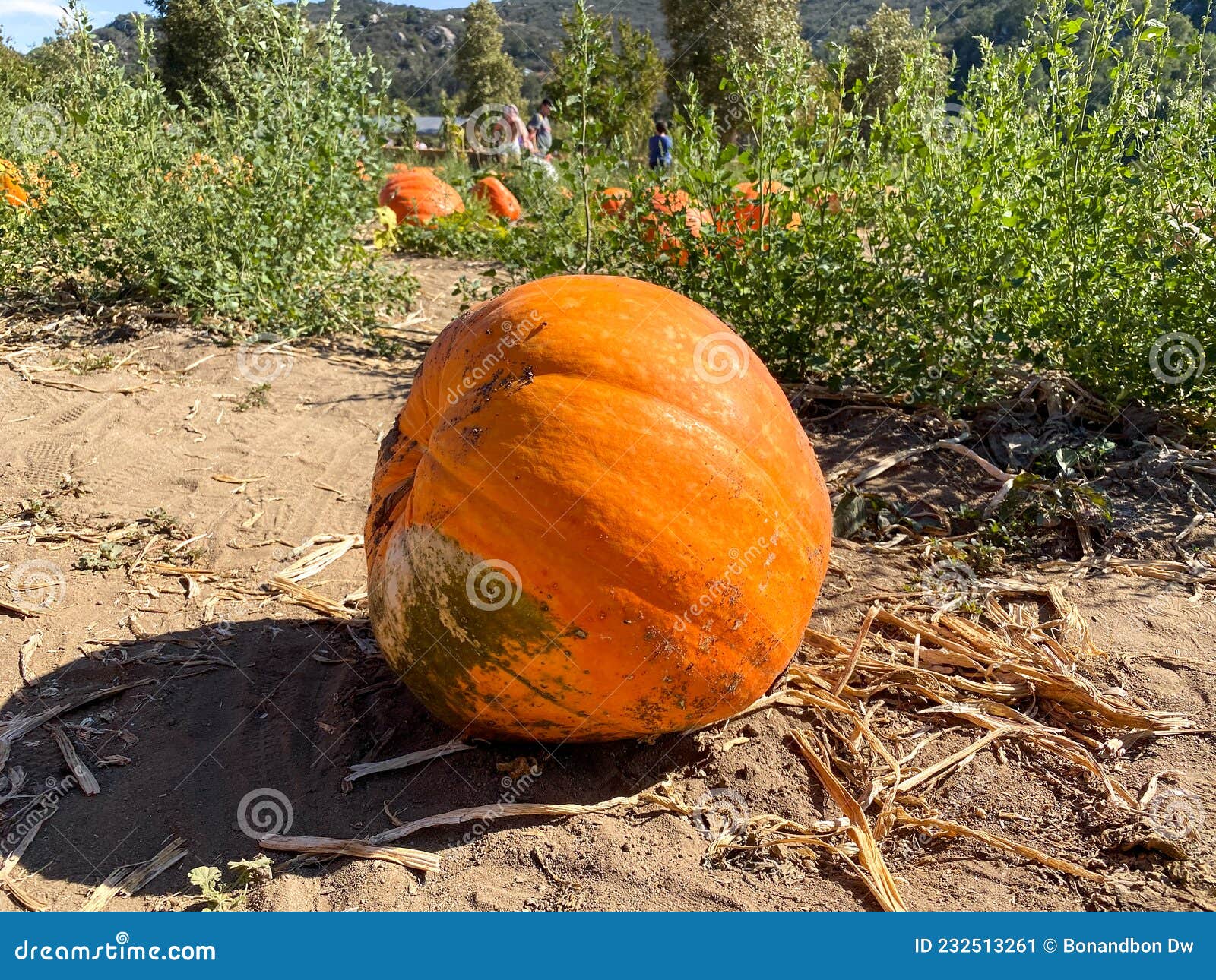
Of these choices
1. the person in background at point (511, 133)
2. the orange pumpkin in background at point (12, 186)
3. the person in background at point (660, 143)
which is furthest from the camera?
the person in background at point (511, 133)

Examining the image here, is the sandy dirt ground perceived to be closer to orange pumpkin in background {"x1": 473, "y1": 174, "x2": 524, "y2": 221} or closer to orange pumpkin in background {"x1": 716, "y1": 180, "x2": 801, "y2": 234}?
orange pumpkin in background {"x1": 716, "y1": 180, "x2": 801, "y2": 234}

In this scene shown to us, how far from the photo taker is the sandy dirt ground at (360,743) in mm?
2285

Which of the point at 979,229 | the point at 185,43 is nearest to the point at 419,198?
the point at 979,229

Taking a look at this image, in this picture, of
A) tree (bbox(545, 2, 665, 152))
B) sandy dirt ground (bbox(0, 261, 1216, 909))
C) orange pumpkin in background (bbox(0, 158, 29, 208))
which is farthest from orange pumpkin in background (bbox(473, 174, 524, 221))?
sandy dirt ground (bbox(0, 261, 1216, 909))

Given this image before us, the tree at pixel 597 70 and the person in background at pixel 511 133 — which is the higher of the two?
the tree at pixel 597 70

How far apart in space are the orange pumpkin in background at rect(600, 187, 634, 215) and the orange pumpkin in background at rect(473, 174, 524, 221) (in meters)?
2.05

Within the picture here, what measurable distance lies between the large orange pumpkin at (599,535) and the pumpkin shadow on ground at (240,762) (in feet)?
0.52

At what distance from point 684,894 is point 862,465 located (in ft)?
8.57

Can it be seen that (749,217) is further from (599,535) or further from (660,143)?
(660,143)

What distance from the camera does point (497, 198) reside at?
461 inches

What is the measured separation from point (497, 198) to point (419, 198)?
1.41 metres

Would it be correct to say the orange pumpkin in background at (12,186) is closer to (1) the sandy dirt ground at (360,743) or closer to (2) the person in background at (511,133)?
(1) the sandy dirt ground at (360,743)

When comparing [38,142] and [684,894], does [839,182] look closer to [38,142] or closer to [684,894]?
[684,894]

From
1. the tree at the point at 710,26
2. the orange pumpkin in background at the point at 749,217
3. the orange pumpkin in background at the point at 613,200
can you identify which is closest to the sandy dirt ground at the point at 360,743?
the orange pumpkin in background at the point at 749,217
